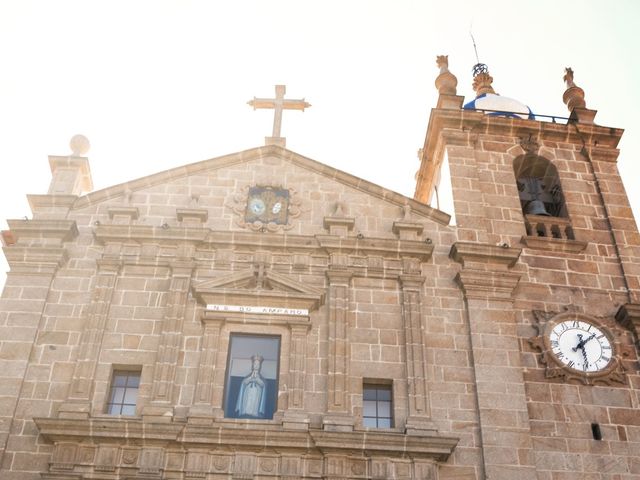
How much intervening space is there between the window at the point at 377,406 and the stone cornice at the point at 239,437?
0.77 m

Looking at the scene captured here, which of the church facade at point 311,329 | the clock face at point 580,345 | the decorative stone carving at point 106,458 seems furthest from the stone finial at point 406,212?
the decorative stone carving at point 106,458

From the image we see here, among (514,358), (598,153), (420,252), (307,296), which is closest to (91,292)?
(307,296)

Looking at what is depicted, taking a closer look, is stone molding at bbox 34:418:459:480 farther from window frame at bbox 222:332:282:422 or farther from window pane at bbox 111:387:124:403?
window pane at bbox 111:387:124:403

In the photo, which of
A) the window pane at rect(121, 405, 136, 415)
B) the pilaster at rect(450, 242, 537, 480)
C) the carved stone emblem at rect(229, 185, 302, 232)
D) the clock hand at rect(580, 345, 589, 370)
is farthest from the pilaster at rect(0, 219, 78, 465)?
the clock hand at rect(580, 345, 589, 370)

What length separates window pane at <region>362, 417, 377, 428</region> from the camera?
1402 cm

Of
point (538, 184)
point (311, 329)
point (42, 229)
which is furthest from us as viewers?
point (538, 184)

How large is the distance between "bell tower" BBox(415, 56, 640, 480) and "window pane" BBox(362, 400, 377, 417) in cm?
184

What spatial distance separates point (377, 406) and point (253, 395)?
7.10ft

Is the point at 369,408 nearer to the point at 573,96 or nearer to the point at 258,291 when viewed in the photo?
the point at 258,291

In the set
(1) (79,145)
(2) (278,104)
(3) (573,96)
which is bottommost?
(1) (79,145)

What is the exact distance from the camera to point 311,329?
14.9 meters

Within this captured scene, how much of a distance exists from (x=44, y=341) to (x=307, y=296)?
4.75 metres

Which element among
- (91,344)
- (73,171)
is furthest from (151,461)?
(73,171)

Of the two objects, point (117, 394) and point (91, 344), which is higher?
point (91, 344)
